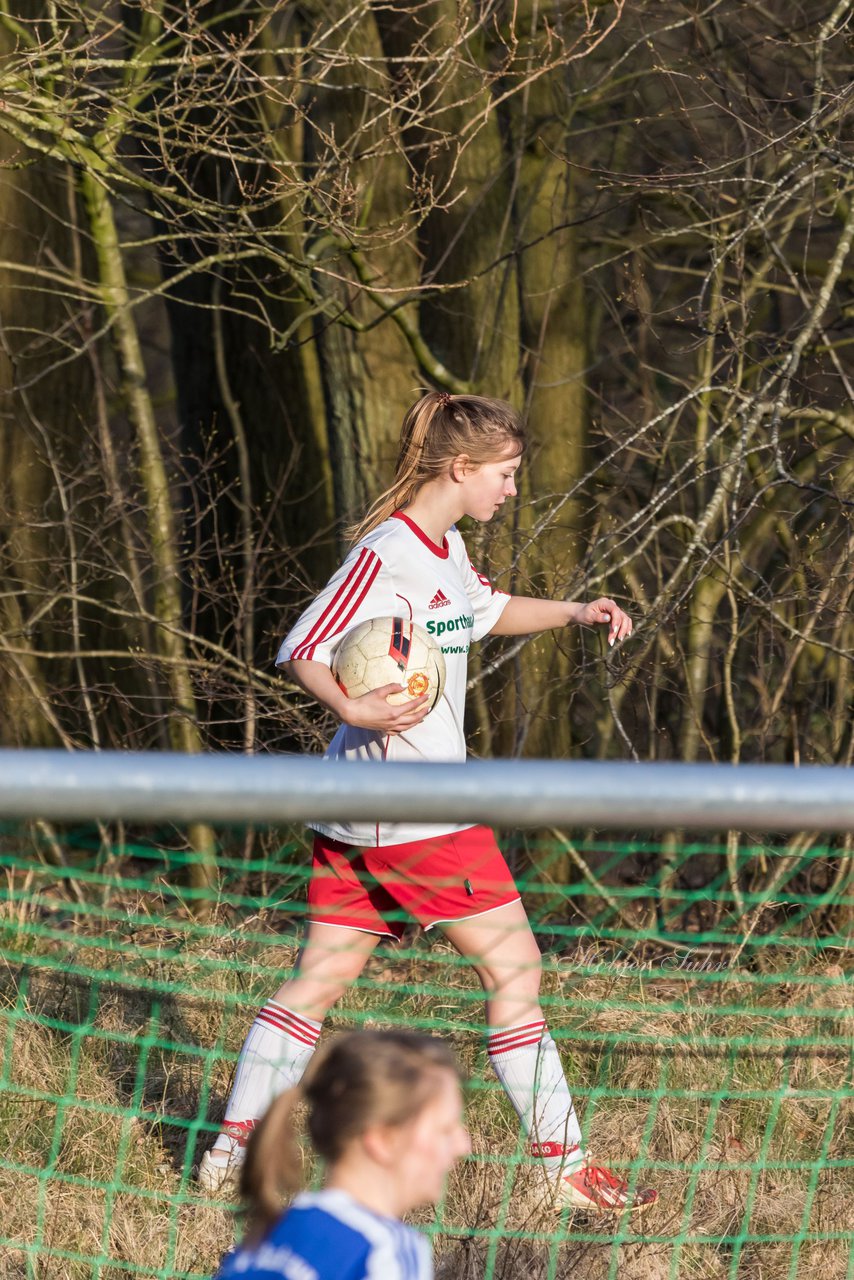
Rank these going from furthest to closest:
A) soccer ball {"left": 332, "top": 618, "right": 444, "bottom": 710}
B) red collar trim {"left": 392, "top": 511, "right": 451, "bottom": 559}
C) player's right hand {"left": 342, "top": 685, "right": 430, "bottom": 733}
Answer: red collar trim {"left": 392, "top": 511, "right": 451, "bottom": 559} → soccer ball {"left": 332, "top": 618, "right": 444, "bottom": 710} → player's right hand {"left": 342, "top": 685, "right": 430, "bottom": 733}

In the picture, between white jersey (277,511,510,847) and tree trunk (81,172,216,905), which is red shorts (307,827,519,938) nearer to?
white jersey (277,511,510,847)

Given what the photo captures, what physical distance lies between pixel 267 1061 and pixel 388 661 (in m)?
0.88

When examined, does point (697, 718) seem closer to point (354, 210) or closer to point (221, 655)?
point (221, 655)

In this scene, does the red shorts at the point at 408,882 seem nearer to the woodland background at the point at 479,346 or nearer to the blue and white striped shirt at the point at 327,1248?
the blue and white striped shirt at the point at 327,1248

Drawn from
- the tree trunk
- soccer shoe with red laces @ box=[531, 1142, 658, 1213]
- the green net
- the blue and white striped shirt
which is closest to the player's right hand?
the green net

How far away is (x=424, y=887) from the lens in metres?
3.17

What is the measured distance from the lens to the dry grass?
3.15 meters

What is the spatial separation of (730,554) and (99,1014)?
8.62 ft

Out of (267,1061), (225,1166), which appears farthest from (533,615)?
(225,1166)

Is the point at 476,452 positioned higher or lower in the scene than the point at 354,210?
lower

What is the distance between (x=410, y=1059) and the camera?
1762 millimetres

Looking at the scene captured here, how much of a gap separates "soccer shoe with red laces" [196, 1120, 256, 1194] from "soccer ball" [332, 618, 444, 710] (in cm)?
96

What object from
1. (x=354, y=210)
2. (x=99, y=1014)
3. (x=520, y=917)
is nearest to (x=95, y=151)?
(x=354, y=210)

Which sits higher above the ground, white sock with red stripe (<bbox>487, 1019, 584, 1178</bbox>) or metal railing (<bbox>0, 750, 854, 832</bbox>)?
metal railing (<bbox>0, 750, 854, 832</bbox>)
